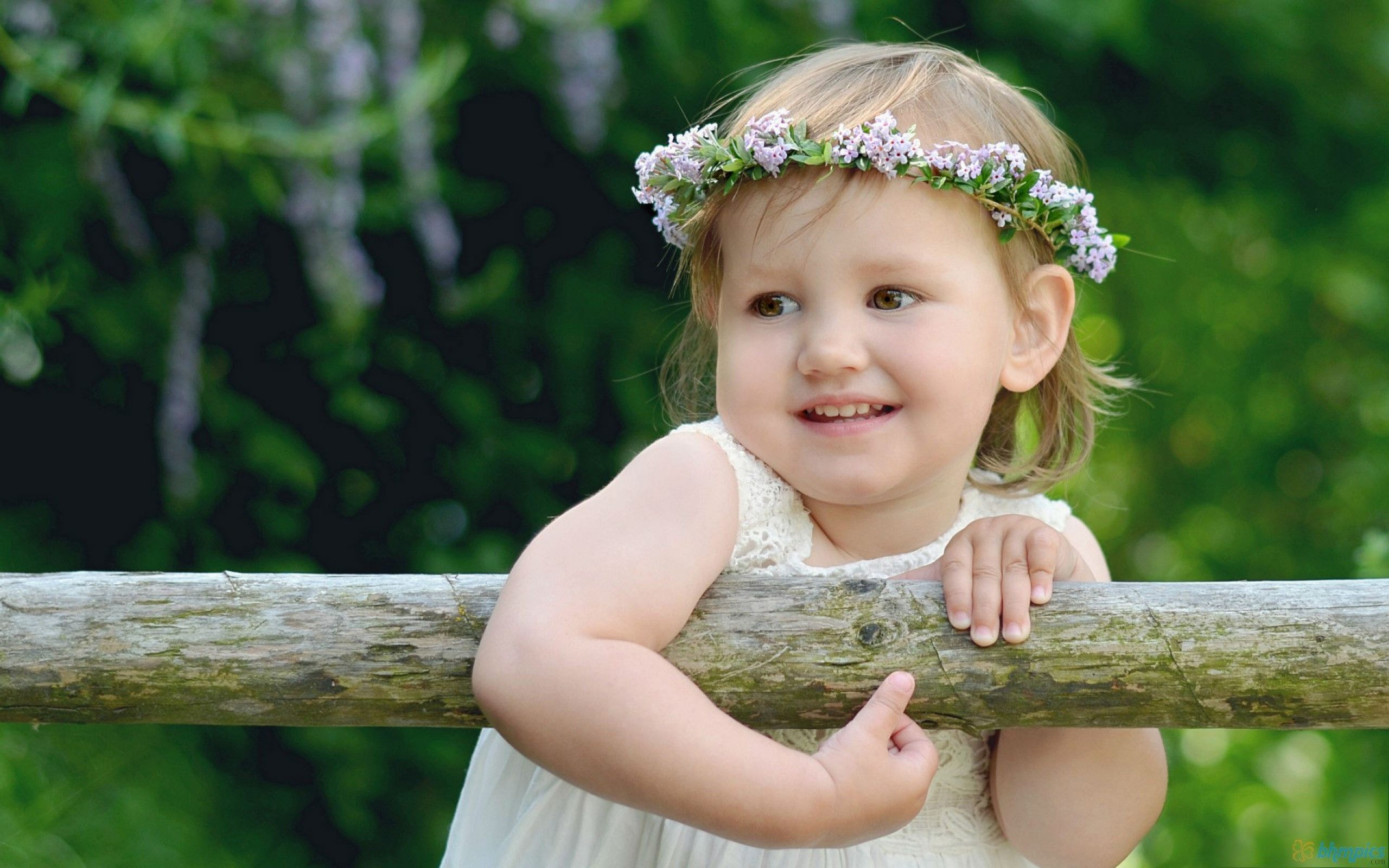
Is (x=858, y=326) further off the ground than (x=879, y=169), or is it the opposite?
(x=879, y=169)

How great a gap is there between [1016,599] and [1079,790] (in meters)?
0.36

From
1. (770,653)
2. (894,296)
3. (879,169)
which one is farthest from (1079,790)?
(879,169)

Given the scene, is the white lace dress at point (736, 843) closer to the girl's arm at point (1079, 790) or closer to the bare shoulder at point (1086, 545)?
the girl's arm at point (1079, 790)

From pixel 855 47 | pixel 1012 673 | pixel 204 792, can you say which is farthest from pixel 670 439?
pixel 204 792

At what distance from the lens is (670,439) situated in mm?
1363

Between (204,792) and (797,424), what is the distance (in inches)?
75.1

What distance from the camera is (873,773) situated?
113 centimetres

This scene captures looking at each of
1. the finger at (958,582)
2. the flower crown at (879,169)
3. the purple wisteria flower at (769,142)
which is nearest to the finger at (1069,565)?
the finger at (958,582)

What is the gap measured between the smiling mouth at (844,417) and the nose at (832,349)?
0.06m

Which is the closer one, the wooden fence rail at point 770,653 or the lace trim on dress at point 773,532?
the wooden fence rail at point 770,653

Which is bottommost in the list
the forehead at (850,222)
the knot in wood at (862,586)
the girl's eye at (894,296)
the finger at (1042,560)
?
the knot in wood at (862,586)

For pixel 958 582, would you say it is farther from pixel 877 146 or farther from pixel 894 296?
pixel 877 146

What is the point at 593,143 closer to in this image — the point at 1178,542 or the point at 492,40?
the point at 492,40

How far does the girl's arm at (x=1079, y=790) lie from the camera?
1408 mm
